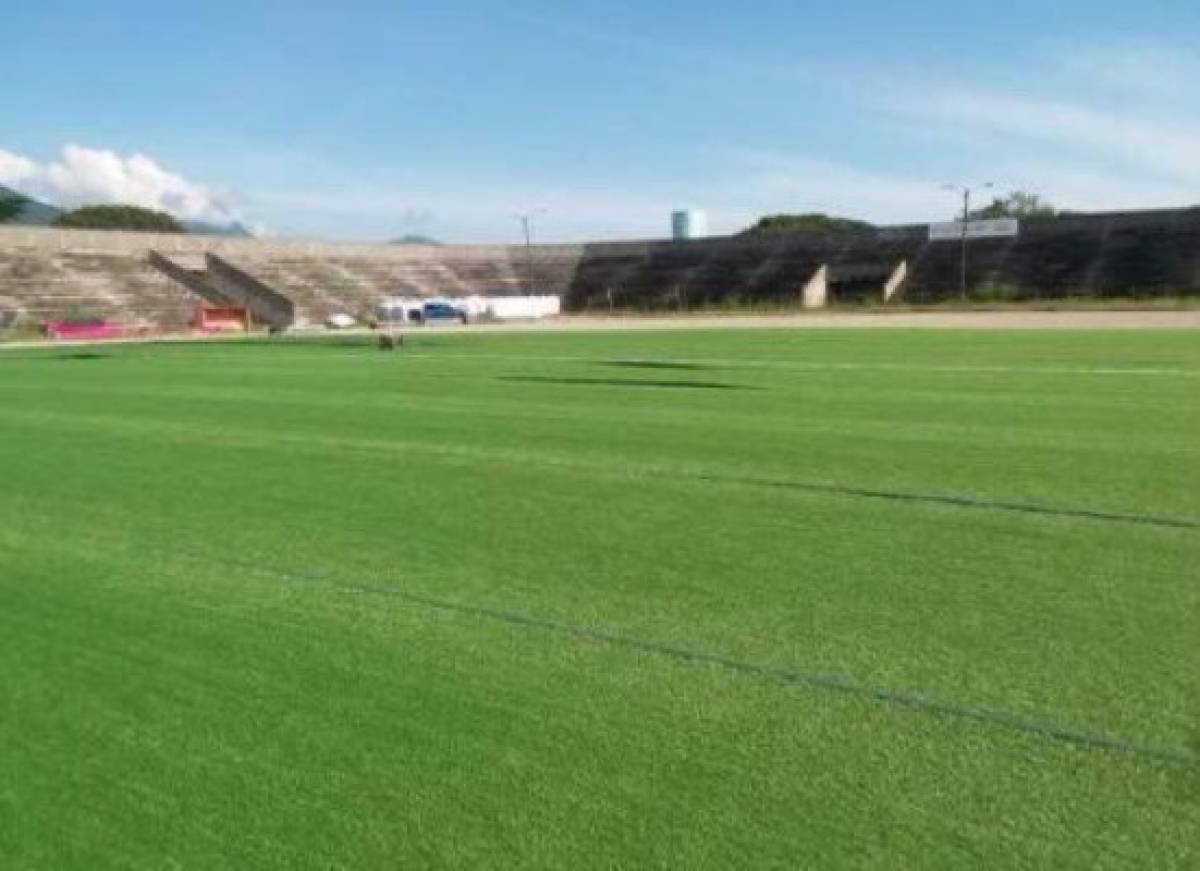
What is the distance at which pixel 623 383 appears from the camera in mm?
14820

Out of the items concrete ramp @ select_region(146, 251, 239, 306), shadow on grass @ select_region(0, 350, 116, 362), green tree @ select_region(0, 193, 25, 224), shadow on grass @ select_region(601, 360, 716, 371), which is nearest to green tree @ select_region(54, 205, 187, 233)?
green tree @ select_region(0, 193, 25, 224)

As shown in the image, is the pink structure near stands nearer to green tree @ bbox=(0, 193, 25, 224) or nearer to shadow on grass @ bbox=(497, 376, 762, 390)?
green tree @ bbox=(0, 193, 25, 224)

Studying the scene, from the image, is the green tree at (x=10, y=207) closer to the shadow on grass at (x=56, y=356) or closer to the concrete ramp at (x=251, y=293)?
the concrete ramp at (x=251, y=293)

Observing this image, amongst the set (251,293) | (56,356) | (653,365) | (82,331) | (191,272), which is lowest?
(82,331)

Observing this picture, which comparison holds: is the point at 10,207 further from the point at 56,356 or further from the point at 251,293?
the point at 56,356

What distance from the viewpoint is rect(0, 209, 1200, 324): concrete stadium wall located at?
5131cm

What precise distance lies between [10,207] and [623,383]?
62.9m

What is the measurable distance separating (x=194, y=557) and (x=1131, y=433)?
21.9 ft

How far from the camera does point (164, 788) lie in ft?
10.5

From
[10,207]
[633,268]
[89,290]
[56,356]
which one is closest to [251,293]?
[89,290]

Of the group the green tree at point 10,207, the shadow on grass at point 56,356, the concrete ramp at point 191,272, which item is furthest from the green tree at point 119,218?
the shadow on grass at point 56,356

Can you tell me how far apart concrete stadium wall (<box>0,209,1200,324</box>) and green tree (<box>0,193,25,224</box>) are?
47.2 ft

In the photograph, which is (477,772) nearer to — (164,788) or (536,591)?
(164,788)

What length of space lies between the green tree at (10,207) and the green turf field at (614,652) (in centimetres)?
6414
